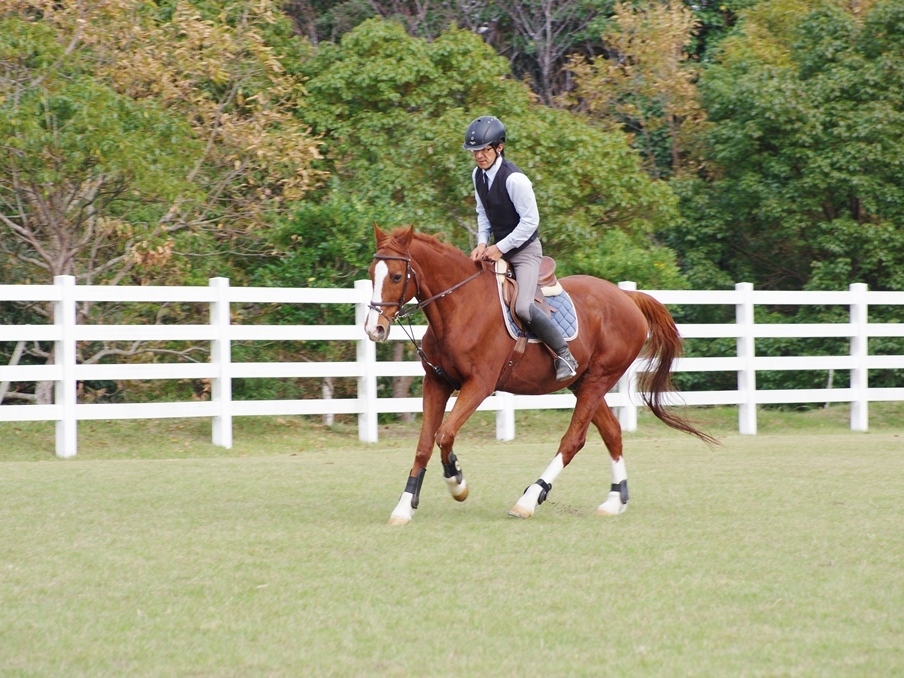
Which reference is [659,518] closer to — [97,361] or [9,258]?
[97,361]

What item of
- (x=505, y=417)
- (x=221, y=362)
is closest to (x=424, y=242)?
(x=221, y=362)

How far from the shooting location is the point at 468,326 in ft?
25.3

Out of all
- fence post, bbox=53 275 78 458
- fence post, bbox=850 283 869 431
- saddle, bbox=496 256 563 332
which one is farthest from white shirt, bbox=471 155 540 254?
fence post, bbox=850 283 869 431

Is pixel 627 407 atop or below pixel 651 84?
below

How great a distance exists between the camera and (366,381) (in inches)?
521

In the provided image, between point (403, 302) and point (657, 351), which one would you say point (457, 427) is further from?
point (657, 351)

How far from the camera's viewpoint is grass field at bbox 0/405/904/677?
4305mm

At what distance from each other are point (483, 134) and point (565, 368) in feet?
5.67

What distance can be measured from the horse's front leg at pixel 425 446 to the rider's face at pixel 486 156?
144cm

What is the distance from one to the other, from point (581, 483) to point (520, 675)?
222 inches

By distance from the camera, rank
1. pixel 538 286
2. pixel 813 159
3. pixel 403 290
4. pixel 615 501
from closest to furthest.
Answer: pixel 403 290
pixel 615 501
pixel 538 286
pixel 813 159

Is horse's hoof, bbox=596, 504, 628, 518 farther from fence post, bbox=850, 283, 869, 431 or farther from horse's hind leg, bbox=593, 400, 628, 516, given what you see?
fence post, bbox=850, 283, 869, 431

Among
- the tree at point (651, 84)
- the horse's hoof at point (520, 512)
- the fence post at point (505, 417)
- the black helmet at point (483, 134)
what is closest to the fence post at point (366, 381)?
the fence post at point (505, 417)

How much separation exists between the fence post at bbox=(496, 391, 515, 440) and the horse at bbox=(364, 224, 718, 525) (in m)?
5.06
